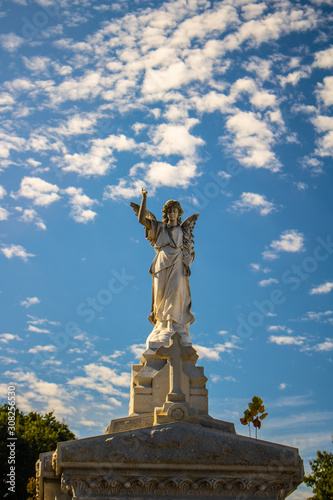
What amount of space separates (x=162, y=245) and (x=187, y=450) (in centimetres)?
557

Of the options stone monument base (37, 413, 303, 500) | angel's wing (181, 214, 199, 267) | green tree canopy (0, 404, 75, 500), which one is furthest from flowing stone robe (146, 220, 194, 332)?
green tree canopy (0, 404, 75, 500)

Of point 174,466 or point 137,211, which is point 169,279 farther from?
point 174,466

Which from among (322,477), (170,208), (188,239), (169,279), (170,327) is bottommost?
(322,477)

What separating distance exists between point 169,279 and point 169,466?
4.99 meters

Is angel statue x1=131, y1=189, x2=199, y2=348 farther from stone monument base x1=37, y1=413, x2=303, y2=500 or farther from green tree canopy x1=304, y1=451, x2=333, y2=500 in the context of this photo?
green tree canopy x1=304, y1=451, x2=333, y2=500

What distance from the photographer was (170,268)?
521 inches

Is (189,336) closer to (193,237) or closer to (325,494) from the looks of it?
(193,237)

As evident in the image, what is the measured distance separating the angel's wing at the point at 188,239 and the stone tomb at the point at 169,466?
481 cm

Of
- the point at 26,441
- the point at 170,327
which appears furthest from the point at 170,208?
the point at 26,441

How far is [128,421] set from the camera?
1048 centimetres

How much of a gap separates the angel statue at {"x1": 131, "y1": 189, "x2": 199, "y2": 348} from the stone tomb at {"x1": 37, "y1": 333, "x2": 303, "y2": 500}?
10.9 feet

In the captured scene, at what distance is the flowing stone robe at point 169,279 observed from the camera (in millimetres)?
12859

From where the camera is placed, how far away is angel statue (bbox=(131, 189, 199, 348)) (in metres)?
12.7

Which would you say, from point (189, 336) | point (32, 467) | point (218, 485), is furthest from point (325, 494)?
point (218, 485)
